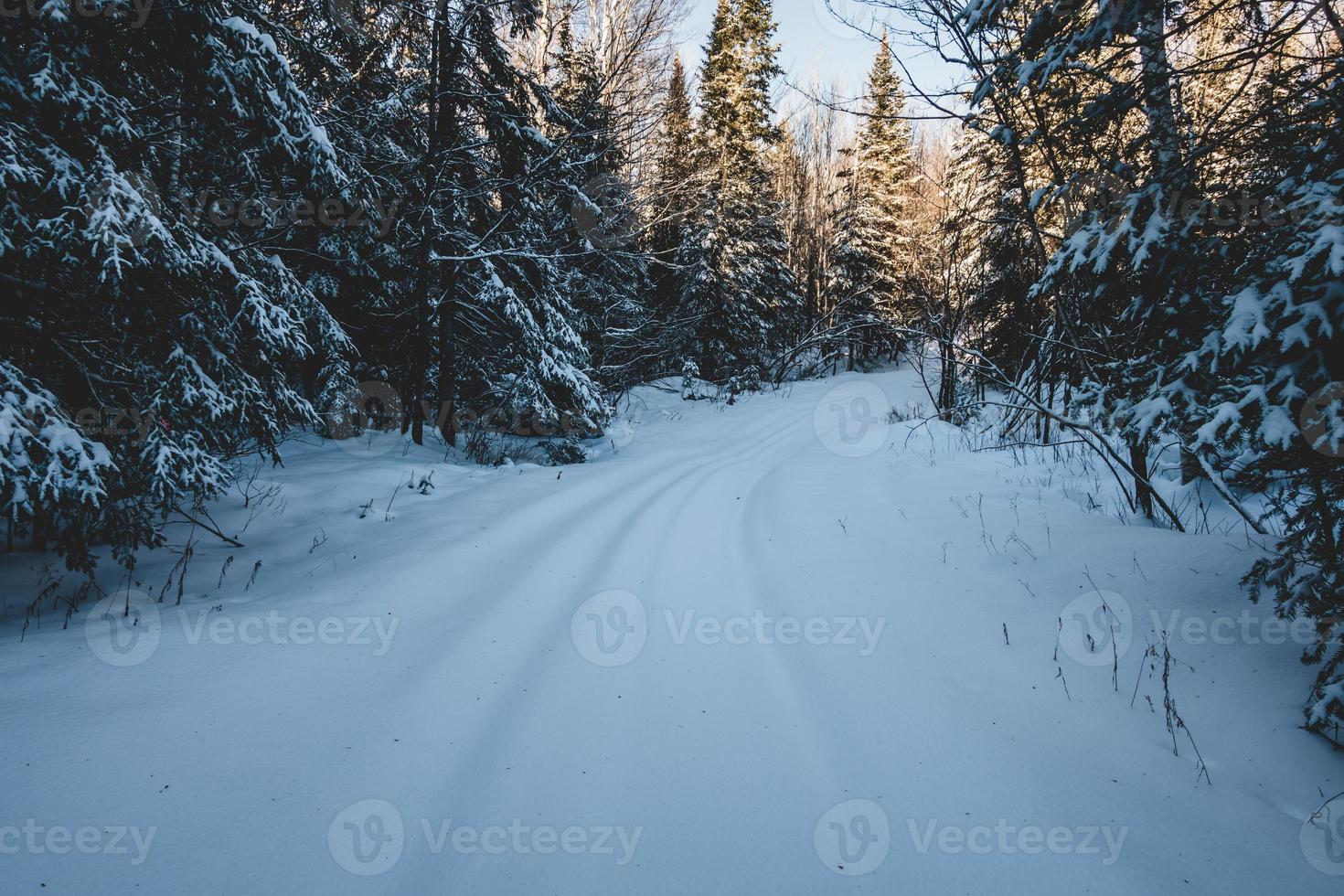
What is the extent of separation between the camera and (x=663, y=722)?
260 cm

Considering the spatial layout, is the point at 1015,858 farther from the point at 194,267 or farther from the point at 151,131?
the point at 151,131

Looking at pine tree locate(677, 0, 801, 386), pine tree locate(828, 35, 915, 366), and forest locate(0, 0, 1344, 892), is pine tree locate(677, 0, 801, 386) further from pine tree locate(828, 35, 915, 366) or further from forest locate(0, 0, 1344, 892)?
forest locate(0, 0, 1344, 892)

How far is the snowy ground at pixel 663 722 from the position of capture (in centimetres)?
185

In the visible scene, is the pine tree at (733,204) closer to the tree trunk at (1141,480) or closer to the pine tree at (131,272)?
the tree trunk at (1141,480)

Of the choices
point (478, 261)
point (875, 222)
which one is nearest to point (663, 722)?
point (478, 261)

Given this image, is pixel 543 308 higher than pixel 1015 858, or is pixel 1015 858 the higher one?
pixel 543 308

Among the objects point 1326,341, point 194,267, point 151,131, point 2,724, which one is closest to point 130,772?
point 2,724

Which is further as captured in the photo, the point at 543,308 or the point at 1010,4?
the point at 543,308

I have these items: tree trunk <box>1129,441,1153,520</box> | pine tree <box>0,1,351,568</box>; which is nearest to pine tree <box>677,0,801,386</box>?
tree trunk <box>1129,441,1153,520</box>

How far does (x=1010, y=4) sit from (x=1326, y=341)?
9.07ft

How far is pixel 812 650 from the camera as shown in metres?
3.29

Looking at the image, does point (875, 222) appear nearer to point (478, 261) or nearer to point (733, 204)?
point (733, 204)

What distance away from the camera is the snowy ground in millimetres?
1854

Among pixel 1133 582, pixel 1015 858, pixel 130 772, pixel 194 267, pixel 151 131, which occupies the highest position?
pixel 151 131
